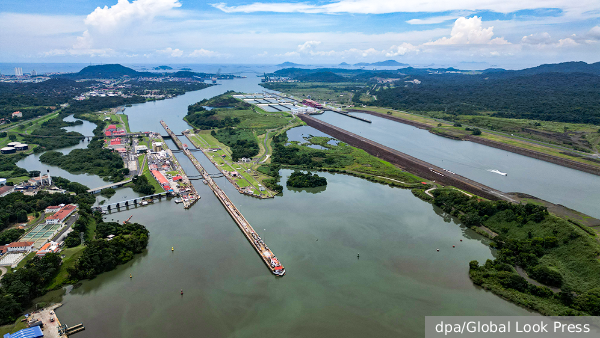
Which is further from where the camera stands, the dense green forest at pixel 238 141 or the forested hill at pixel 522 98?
the forested hill at pixel 522 98

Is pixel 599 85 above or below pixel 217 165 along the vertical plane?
above

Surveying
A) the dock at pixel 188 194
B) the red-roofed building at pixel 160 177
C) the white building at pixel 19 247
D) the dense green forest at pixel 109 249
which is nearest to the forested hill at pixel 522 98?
the dock at pixel 188 194

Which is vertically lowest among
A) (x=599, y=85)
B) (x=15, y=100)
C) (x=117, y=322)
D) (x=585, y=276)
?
(x=117, y=322)

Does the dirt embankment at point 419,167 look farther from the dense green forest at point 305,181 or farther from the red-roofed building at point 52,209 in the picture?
the red-roofed building at point 52,209

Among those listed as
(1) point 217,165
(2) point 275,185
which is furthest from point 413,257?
(1) point 217,165

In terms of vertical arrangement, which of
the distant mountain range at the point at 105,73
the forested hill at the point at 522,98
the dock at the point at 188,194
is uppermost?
the distant mountain range at the point at 105,73

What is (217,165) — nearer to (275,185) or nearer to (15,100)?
(275,185)

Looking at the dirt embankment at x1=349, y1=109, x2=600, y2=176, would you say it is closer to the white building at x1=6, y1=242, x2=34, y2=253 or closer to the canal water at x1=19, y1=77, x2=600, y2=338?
the canal water at x1=19, y1=77, x2=600, y2=338
